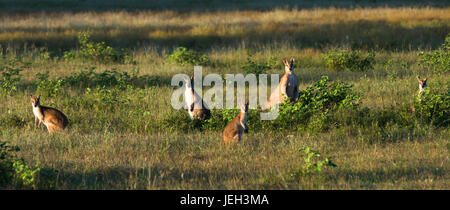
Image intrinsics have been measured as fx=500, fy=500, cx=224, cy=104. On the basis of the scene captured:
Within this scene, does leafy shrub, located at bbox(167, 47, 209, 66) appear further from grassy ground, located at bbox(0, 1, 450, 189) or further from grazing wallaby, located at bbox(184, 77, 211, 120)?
grazing wallaby, located at bbox(184, 77, 211, 120)

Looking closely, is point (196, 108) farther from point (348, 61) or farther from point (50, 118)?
point (348, 61)

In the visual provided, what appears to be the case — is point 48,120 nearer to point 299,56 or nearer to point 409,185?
point 409,185

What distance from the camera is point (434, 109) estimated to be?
9.70m

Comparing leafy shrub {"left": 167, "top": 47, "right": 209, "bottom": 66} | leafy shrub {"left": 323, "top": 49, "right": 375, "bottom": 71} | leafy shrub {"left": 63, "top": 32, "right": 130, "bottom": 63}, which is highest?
leafy shrub {"left": 63, "top": 32, "right": 130, "bottom": 63}

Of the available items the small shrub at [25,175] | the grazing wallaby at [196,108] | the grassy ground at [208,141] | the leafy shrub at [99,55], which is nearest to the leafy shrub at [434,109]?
the grassy ground at [208,141]

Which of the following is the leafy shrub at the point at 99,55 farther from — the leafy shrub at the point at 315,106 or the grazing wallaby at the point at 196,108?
the leafy shrub at the point at 315,106

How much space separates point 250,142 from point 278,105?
1.60 meters

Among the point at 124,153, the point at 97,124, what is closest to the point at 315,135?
the point at 124,153

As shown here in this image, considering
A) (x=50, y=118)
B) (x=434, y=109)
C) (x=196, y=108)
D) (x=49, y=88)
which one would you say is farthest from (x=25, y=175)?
(x=434, y=109)

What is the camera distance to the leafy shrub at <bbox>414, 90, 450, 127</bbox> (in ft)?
31.7

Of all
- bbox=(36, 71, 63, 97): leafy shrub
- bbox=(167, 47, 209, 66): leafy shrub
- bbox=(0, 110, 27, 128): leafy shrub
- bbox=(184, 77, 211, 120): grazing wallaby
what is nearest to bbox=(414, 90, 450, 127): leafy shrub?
bbox=(184, 77, 211, 120): grazing wallaby

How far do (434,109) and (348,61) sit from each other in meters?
6.87

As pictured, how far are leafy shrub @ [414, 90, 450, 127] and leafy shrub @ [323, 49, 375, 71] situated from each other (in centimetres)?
640

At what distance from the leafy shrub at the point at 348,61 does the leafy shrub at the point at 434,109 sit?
6400 mm
